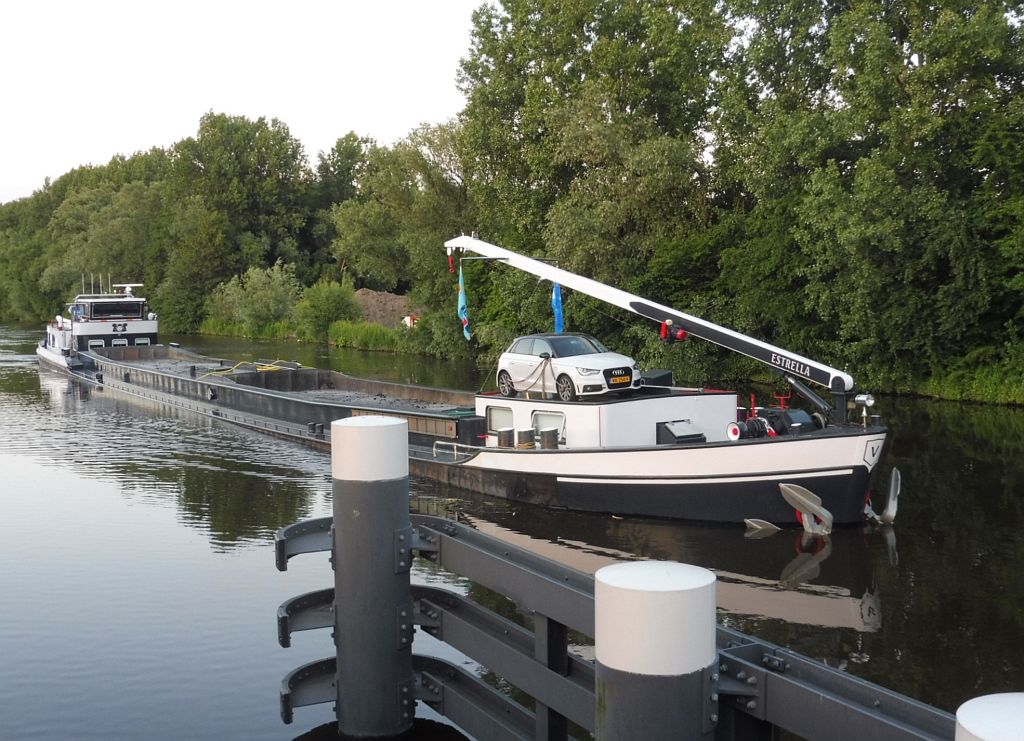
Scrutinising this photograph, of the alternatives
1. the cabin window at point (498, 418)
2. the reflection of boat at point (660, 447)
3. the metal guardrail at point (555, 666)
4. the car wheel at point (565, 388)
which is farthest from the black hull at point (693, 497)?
the metal guardrail at point (555, 666)

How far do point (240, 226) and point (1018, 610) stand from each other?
236 feet

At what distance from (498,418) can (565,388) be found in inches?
59.0

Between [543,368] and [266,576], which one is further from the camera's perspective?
[543,368]

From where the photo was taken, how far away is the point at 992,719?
306 centimetres

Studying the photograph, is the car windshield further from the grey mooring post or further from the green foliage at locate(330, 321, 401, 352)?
the green foliage at locate(330, 321, 401, 352)

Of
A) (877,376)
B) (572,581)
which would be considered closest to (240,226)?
(877,376)

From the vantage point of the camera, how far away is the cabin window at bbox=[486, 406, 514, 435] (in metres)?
17.9

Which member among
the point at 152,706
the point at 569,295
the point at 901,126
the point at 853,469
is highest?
the point at 901,126

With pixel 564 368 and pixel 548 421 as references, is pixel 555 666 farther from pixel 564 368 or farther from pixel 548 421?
pixel 564 368

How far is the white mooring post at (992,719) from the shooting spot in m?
2.96

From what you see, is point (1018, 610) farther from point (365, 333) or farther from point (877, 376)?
point (365, 333)

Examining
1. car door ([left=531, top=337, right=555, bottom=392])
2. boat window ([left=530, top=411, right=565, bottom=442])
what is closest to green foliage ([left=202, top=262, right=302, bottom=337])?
car door ([left=531, top=337, right=555, bottom=392])

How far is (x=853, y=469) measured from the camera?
14.0 metres

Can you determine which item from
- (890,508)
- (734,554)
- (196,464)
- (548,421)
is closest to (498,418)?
(548,421)
